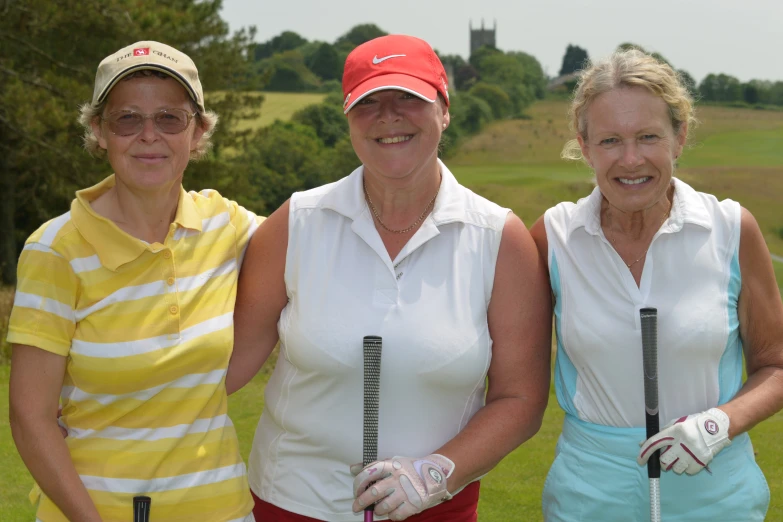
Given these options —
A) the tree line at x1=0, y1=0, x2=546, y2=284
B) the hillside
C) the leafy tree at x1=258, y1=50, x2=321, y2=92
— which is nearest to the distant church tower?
the leafy tree at x1=258, y1=50, x2=321, y2=92

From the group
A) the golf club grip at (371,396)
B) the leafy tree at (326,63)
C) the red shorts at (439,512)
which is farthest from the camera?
the leafy tree at (326,63)

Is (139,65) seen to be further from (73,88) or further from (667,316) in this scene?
(73,88)

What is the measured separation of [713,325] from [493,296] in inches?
27.2

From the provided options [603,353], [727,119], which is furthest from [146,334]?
[727,119]

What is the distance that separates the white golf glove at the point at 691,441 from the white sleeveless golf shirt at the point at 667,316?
0.13m

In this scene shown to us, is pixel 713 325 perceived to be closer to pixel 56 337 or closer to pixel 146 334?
pixel 146 334

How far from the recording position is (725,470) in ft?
10.3

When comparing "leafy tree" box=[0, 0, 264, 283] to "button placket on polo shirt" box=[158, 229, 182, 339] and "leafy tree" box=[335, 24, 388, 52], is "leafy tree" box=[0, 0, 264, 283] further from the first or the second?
"leafy tree" box=[335, 24, 388, 52]

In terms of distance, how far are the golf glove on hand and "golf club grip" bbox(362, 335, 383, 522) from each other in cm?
4

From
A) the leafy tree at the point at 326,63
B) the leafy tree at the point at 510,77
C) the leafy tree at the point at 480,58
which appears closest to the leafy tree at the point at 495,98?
the leafy tree at the point at 510,77

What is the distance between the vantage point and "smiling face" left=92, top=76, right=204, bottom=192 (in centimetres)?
307

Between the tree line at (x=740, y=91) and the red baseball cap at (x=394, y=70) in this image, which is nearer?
the red baseball cap at (x=394, y=70)

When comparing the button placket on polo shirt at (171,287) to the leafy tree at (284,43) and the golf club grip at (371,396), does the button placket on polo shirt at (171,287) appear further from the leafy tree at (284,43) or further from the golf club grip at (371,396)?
the leafy tree at (284,43)

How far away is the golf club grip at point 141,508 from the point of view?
2.85 meters
